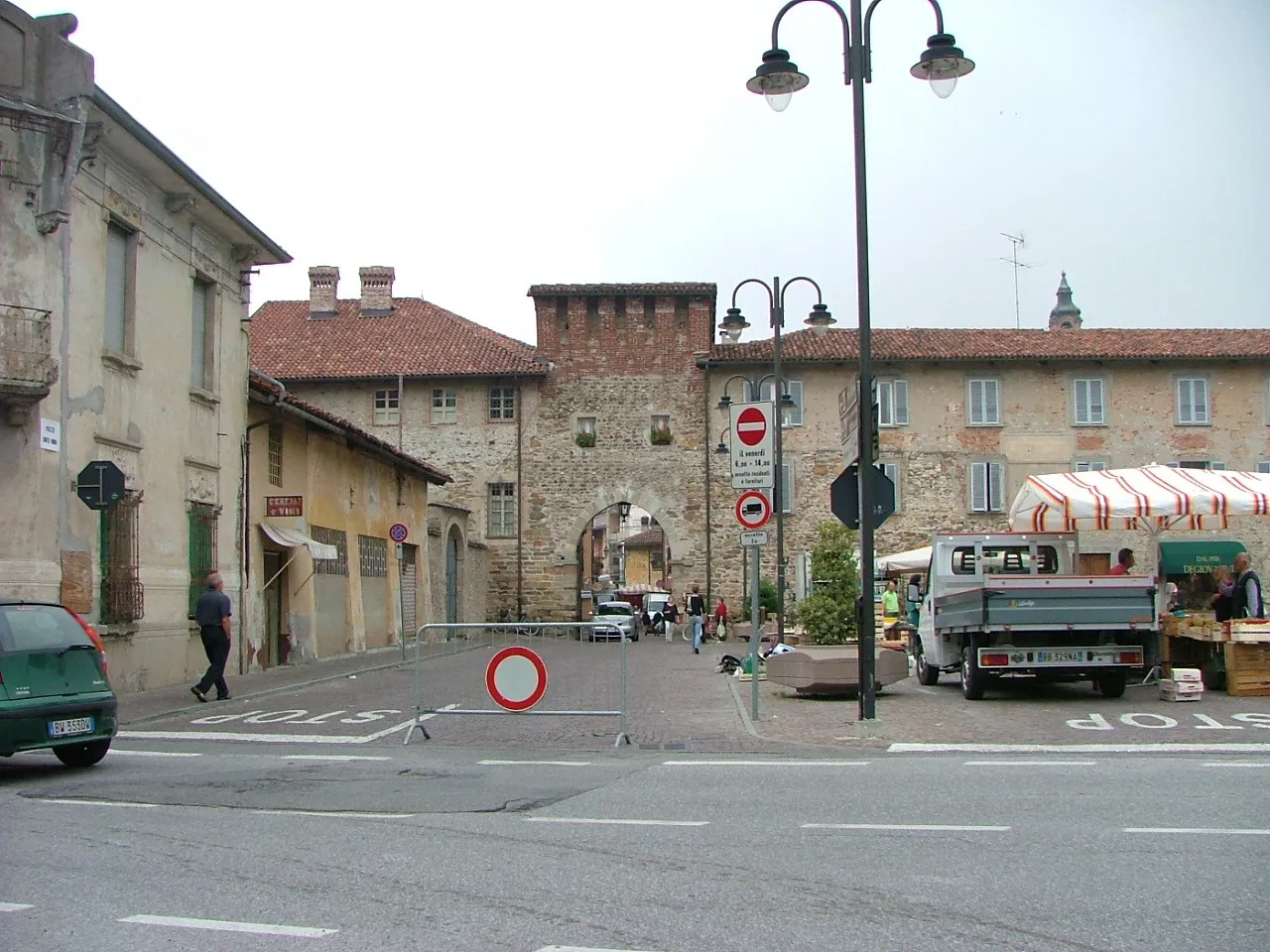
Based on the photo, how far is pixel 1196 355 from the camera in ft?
150

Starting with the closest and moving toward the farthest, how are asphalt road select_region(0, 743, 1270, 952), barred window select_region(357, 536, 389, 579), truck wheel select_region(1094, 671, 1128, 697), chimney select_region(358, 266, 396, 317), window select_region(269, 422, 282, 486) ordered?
1. asphalt road select_region(0, 743, 1270, 952)
2. truck wheel select_region(1094, 671, 1128, 697)
3. window select_region(269, 422, 282, 486)
4. barred window select_region(357, 536, 389, 579)
5. chimney select_region(358, 266, 396, 317)

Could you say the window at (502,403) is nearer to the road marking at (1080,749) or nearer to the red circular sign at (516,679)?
the red circular sign at (516,679)

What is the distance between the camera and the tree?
23.8 m

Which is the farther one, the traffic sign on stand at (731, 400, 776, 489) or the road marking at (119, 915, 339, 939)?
the traffic sign on stand at (731, 400, 776, 489)

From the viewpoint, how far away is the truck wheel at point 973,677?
16203 millimetres

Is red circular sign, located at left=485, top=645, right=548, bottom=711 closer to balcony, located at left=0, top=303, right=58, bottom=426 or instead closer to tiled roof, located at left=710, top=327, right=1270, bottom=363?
balcony, located at left=0, top=303, right=58, bottom=426

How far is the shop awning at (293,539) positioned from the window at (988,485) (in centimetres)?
2777

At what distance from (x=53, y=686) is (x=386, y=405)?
39145 millimetres

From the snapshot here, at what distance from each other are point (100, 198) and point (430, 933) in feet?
49.4

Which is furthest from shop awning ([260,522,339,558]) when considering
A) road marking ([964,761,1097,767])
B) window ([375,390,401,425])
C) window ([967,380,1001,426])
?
window ([967,380,1001,426])

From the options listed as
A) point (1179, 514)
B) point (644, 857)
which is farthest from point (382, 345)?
point (644, 857)

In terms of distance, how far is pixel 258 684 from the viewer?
2030cm

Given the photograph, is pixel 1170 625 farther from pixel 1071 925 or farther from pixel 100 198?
pixel 100 198

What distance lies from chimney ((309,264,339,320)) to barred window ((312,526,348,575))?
24.8 m
